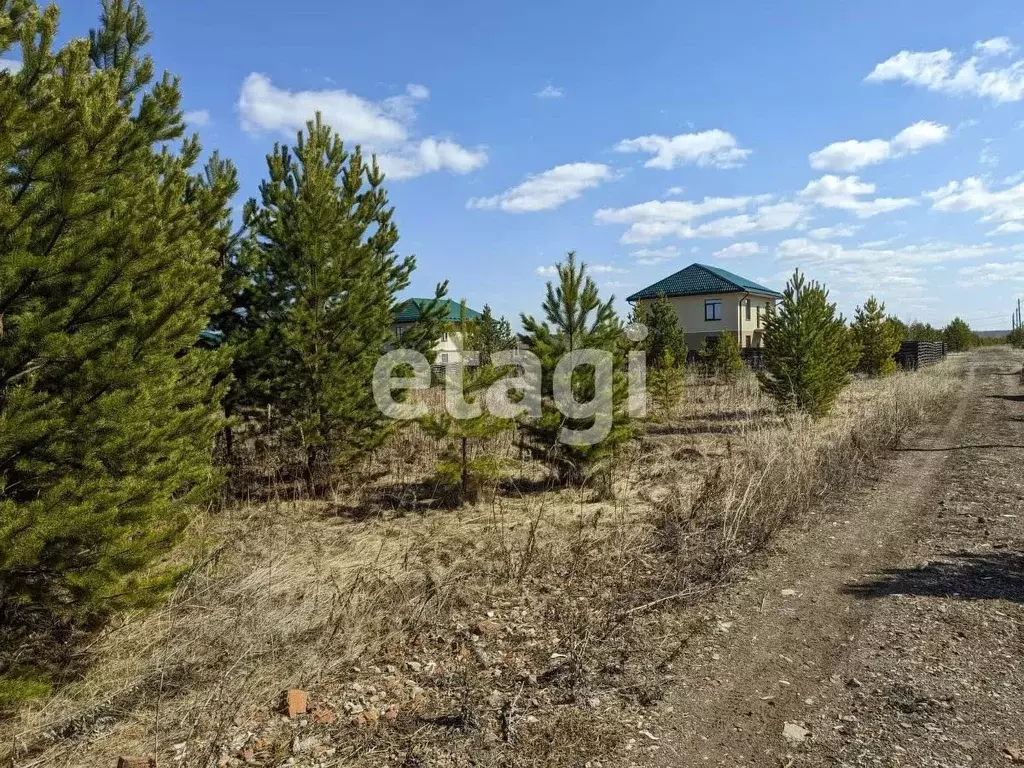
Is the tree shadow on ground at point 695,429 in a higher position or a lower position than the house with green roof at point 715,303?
lower

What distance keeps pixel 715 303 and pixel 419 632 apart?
36.3 metres

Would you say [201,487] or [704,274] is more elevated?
[704,274]

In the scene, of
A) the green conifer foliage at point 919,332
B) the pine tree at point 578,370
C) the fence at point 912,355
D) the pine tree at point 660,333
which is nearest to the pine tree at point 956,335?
the green conifer foliage at point 919,332

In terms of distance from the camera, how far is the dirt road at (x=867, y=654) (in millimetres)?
3020

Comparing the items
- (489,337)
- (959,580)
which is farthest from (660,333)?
(959,580)

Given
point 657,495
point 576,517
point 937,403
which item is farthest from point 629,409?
point 937,403

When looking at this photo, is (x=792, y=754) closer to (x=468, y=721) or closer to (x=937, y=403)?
(x=468, y=721)

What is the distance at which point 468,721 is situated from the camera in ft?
10.8

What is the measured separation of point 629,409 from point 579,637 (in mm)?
5669

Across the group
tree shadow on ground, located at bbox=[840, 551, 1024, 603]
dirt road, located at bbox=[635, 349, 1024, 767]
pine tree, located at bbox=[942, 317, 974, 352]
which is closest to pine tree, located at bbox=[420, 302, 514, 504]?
dirt road, located at bbox=[635, 349, 1024, 767]

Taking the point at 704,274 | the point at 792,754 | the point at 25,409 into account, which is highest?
the point at 704,274

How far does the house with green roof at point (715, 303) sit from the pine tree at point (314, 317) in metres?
29.5

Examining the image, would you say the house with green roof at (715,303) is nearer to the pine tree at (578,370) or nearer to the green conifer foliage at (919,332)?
the green conifer foliage at (919,332)

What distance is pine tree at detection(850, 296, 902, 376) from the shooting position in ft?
83.6
